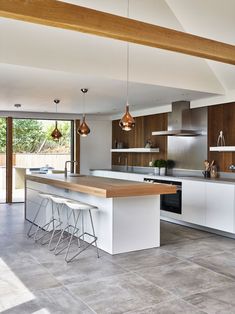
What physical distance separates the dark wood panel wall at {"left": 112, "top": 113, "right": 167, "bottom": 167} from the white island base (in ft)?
9.83

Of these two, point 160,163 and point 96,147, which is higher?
point 96,147

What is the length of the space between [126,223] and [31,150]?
499cm

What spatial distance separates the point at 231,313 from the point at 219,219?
2.67 m

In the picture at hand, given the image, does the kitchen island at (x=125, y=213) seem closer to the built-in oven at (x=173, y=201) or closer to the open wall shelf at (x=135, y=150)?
the built-in oven at (x=173, y=201)

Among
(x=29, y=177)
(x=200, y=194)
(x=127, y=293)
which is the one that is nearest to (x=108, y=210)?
(x=127, y=293)

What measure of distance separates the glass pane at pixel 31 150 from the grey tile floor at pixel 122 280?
3.82 metres

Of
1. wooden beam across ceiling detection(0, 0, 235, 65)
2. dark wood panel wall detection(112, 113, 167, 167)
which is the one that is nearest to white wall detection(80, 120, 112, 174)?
dark wood panel wall detection(112, 113, 167, 167)

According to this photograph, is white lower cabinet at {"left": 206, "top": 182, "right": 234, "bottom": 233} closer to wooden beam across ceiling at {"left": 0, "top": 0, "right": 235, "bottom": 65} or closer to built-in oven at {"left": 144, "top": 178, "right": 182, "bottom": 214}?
built-in oven at {"left": 144, "top": 178, "right": 182, "bottom": 214}

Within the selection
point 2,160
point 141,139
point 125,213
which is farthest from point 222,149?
point 2,160

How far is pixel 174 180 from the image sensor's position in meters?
6.38

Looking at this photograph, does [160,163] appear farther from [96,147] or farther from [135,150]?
[96,147]

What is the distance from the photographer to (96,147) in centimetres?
948

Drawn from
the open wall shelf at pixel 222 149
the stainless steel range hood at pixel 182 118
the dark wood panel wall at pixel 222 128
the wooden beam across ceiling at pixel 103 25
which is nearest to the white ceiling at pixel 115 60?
the dark wood panel wall at pixel 222 128

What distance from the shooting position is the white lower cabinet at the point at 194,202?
5.70m
